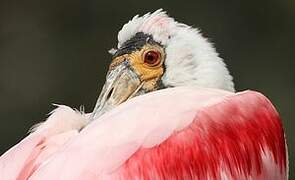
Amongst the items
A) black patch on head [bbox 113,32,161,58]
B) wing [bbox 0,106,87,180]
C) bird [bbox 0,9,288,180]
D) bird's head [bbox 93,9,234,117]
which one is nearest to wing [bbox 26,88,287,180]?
bird [bbox 0,9,288,180]

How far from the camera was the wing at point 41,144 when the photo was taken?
365cm

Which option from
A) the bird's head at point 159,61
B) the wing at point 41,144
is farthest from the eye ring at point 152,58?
the wing at point 41,144

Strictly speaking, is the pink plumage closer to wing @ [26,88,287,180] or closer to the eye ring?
wing @ [26,88,287,180]

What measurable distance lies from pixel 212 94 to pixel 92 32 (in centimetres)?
534

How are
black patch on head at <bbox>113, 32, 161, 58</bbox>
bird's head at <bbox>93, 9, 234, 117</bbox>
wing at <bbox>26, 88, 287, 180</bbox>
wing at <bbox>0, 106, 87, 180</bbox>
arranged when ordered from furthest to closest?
black patch on head at <bbox>113, 32, 161, 58</bbox>
bird's head at <bbox>93, 9, 234, 117</bbox>
wing at <bbox>0, 106, 87, 180</bbox>
wing at <bbox>26, 88, 287, 180</bbox>

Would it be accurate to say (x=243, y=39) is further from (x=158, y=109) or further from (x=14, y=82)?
(x=158, y=109)

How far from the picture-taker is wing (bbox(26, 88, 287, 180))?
3543 millimetres

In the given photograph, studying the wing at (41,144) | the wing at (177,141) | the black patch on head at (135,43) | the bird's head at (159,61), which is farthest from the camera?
the black patch on head at (135,43)

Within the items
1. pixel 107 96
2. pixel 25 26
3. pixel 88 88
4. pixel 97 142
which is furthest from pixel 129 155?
pixel 25 26

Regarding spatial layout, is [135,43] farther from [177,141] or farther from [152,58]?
[177,141]

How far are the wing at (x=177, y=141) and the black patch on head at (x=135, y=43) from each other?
0.67 meters

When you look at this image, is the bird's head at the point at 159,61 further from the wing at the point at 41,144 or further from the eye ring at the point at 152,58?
the wing at the point at 41,144

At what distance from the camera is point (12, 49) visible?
912 cm

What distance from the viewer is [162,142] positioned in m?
3.68
